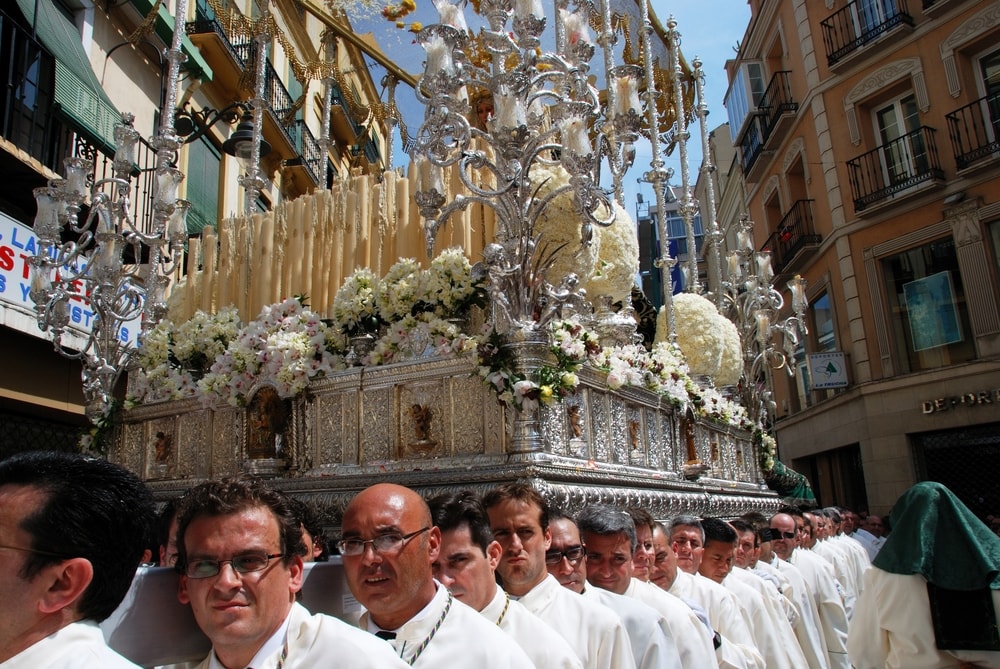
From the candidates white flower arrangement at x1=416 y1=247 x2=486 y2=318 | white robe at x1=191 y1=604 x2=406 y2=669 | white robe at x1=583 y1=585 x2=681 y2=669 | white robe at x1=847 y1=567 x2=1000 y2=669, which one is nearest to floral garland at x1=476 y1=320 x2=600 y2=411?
white flower arrangement at x1=416 y1=247 x2=486 y2=318

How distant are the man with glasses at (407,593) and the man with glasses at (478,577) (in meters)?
0.32

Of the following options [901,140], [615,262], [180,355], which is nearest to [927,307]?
[901,140]

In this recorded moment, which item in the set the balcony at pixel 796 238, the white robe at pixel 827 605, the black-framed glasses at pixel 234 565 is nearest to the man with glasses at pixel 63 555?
the black-framed glasses at pixel 234 565

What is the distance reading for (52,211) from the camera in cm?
684

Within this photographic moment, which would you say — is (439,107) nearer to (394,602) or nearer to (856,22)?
(394,602)

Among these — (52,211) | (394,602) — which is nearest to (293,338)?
(52,211)

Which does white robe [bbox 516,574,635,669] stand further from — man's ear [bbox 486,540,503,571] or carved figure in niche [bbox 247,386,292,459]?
carved figure in niche [bbox 247,386,292,459]

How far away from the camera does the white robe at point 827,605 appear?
21.1 feet

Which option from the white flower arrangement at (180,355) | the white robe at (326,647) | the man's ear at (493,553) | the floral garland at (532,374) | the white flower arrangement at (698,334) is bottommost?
the white robe at (326,647)

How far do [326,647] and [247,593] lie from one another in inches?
9.1

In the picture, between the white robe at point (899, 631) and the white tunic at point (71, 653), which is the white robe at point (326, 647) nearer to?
the white tunic at point (71, 653)

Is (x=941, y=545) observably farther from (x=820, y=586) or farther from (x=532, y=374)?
(x=820, y=586)

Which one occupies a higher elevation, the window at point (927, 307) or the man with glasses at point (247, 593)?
the window at point (927, 307)

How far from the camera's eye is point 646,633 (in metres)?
3.19
